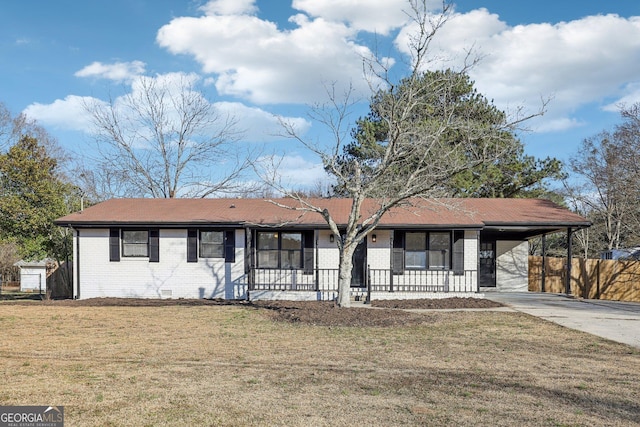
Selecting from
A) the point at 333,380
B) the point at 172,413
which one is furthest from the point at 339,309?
the point at 172,413

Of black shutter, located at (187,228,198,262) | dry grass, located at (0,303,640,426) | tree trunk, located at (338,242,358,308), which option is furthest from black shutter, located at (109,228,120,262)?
tree trunk, located at (338,242,358,308)

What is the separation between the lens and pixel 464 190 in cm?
2578

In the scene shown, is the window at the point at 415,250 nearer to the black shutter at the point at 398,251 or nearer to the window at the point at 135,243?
the black shutter at the point at 398,251

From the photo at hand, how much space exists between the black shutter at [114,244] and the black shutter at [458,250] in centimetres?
1105

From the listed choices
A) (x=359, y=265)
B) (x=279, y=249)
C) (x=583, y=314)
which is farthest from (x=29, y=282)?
(x=583, y=314)

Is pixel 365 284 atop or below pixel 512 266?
below

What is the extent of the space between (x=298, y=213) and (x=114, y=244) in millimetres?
6257

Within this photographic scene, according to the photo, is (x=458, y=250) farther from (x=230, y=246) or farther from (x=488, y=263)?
(x=230, y=246)

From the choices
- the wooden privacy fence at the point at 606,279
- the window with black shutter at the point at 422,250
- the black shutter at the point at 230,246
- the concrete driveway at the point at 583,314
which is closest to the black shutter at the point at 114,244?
the black shutter at the point at 230,246

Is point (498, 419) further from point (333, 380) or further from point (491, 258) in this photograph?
point (491, 258)

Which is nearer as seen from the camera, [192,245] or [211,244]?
[192,245]

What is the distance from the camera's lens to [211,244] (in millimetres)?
17609

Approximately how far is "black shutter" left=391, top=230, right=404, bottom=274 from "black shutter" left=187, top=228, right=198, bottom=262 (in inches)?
256

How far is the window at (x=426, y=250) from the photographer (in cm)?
1752
